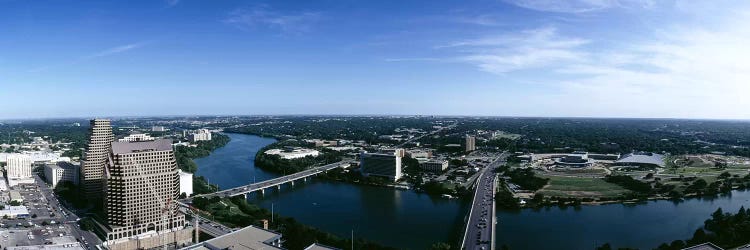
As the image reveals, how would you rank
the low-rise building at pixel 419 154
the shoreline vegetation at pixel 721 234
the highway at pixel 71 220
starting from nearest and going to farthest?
the shoreline vegetation at pixel 721 234 → the highway at pixel 71 220 → the low-rise building at pixel 419 154

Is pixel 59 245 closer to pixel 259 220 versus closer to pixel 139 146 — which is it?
pixel 139 146

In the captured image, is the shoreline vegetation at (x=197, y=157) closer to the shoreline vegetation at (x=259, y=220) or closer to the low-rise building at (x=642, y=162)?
the shoreline vegetation at (x=259, y=220)

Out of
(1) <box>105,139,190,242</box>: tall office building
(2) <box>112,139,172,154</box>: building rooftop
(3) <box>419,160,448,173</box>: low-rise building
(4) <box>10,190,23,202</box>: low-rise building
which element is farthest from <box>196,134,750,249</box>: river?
(4) <box>10,190,23,202</box>: low-rise building

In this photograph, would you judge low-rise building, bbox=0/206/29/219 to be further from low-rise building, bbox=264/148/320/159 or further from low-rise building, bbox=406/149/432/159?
low-rise building, bbox=406/149/432/159

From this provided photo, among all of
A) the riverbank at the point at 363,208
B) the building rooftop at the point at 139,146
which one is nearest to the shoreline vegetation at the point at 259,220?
the riverbank at the point at 363,208

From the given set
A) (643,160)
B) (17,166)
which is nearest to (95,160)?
(17,166)

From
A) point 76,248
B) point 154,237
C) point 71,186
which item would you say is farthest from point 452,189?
point 71,186
